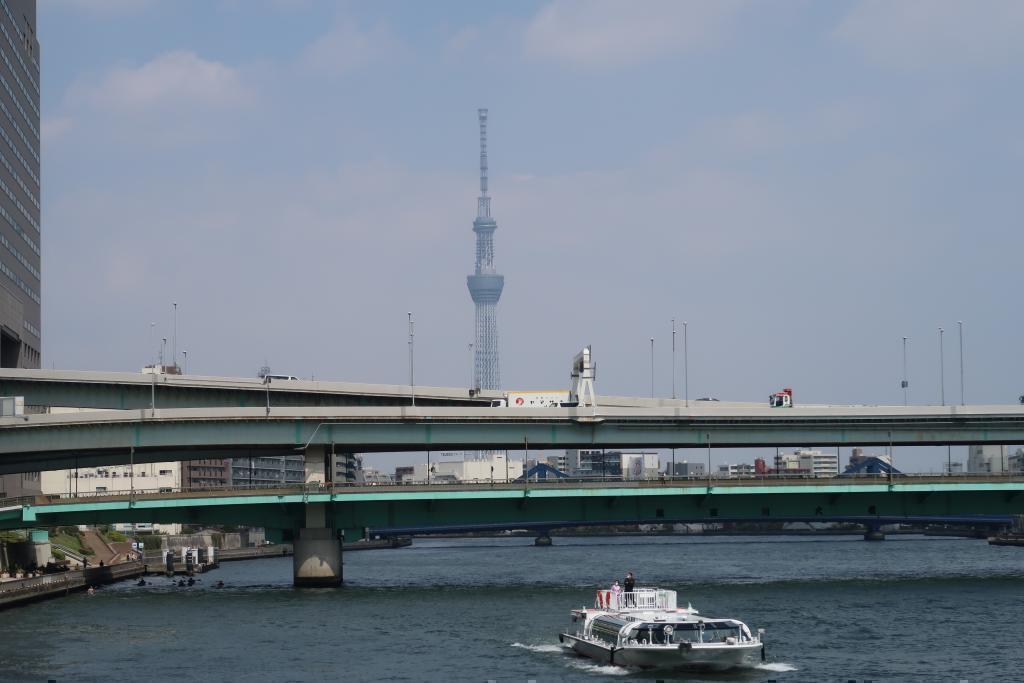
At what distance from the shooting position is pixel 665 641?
68.3 metres

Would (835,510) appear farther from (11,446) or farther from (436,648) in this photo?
(11,446)

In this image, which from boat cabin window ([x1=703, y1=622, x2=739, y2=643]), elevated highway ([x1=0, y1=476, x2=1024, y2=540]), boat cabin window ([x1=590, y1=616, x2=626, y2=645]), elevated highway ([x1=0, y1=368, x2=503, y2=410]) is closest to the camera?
boat cabin window ([x1=703, y1=622, x2=739, y2=643])

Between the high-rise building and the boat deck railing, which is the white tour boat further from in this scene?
the high-rise building

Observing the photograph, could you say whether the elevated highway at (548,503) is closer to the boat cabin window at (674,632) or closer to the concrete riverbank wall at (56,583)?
the concrete riverbank wall at (56,583)

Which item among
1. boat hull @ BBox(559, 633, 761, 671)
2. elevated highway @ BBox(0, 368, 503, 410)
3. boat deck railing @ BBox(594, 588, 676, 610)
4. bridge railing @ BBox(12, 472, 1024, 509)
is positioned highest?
elevated highway @ BBox(0, 368, 503, 410)

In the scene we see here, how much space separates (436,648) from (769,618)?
2331 cm

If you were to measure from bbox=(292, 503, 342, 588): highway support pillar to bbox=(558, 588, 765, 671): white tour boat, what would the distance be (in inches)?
1814

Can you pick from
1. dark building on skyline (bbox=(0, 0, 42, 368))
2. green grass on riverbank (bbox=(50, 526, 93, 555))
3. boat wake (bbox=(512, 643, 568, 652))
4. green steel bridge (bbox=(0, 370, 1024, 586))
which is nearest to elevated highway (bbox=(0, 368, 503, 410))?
green steel bridge (bbox=(0, 370, 1024, 586))

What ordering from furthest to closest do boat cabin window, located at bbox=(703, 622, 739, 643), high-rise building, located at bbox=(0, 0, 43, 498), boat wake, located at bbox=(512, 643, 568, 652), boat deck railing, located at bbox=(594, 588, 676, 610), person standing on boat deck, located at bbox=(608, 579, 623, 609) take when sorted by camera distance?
high-rise building, located at bbox=(0, 0, 43, 498), person standing on boat deck, located at bbox=(608, 579, 623, 609), boat deck railing, located at bbox=(594, 588, 676, 610), boat wake, located at bbox=(512, 643, 568, 652), boat cabin window, located at bbox=(703, 622, 739, 643)

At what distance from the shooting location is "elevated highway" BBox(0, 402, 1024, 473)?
387 ft

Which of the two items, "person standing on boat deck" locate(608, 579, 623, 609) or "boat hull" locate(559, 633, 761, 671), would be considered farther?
"person standing on boat deck" locate(608, 579, 623, 609)

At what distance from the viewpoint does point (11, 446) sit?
119875 mm

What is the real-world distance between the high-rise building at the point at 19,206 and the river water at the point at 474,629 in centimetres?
4354

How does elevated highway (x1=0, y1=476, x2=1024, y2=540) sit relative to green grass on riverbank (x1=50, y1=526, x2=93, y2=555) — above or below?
above
